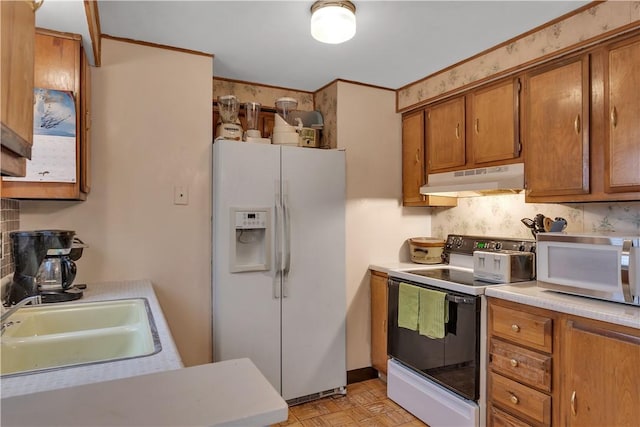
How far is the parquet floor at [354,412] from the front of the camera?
2.39 meters

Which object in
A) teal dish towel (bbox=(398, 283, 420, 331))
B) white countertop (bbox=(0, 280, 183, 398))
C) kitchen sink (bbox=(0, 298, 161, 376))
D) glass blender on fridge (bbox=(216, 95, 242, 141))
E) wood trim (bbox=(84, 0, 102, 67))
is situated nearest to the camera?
white countertop (bbox=(0, 280, 183, 398))

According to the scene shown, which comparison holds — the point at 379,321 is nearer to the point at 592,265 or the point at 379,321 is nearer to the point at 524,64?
the point at 592,265

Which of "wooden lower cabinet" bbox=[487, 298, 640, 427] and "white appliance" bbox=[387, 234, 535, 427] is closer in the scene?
"wooden lower cabinet" bbox=[487, 298, 640, 427]

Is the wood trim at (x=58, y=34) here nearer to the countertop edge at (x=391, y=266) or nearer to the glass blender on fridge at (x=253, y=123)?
the glass blender on fridge at (x=253, y=123)

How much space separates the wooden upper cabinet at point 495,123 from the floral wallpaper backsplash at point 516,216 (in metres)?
0.41

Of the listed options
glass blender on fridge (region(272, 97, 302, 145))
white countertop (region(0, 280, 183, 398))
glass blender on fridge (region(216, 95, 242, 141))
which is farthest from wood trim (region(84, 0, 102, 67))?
white countertop (region(0, 280, 183, 398))

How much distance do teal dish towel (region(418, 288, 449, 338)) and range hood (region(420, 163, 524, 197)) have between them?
2.35 feet

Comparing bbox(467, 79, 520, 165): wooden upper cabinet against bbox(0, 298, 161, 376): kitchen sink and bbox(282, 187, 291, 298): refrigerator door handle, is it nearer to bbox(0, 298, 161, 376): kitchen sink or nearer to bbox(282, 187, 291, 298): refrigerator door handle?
bbox(282, 187, 291, 298): refrigerator door handle

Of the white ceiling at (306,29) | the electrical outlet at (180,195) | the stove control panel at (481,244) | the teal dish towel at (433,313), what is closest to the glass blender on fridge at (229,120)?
the white ceiling at (306,29)

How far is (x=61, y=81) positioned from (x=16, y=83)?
4.04ft

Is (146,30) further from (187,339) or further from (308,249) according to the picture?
(187,339)

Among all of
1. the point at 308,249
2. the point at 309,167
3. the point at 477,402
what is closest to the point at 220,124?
the point at 309,167

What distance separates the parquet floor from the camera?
7.83 feet

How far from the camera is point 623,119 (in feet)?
5.93
